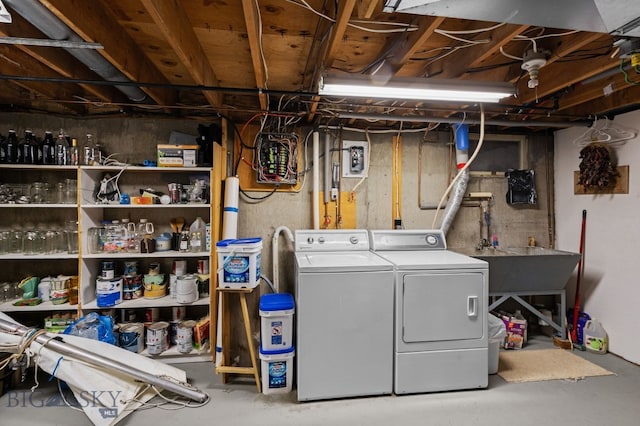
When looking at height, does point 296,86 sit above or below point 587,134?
above

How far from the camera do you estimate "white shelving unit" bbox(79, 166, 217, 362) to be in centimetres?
Answer: 266

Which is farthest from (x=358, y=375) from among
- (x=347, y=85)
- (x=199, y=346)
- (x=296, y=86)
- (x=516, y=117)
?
(x=516, y=117)

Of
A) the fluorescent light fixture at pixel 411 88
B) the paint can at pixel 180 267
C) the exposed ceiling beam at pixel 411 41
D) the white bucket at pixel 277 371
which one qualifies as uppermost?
the exposed ceiling beam at pixel 411 41

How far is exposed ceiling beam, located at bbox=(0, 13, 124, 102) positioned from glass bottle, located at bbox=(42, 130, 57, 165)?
0.57 meters

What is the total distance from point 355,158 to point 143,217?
7.14ft

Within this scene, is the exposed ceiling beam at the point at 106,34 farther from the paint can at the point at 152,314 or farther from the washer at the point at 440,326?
the washer at the point at 440,326

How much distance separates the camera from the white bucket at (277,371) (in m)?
2.34

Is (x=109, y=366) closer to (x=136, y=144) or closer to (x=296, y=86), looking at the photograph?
(x=136, y=144)

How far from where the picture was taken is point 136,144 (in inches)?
119

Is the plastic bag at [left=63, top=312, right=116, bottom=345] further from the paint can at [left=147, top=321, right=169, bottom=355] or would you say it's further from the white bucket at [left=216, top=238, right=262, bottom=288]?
the white bucket at [left=216, top=238, right=262, bottom=288]

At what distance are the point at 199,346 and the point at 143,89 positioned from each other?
7.13 ft

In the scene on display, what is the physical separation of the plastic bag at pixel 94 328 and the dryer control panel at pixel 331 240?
1.66 metres

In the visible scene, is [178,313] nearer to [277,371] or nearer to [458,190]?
[277,371]

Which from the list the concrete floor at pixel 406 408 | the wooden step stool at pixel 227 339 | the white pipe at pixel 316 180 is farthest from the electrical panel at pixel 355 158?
the concrete floor at pixel 406 408
